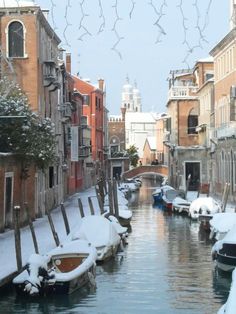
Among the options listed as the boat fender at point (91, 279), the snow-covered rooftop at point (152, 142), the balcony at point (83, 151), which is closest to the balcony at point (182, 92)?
the balcony at point (83, 151)

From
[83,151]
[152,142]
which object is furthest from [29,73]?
[152,142]

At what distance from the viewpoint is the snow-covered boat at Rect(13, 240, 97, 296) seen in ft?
→ 30.5

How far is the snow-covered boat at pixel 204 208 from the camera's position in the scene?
65.8 ft

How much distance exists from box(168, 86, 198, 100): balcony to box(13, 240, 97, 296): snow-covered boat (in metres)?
27.1

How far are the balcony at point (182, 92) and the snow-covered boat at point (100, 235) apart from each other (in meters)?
23.6

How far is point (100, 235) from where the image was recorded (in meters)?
13.5

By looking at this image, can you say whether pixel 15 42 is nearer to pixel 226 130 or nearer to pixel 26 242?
pixel 26 242

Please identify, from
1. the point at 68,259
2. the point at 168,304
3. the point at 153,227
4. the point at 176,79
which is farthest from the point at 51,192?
the point at 176,79

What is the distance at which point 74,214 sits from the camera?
2080 centimetres

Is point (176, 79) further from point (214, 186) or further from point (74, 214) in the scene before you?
point (74, 214)

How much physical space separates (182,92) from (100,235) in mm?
25124

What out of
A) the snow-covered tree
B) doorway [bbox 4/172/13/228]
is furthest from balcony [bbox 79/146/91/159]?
doorway [bbox 4/172/13/228]

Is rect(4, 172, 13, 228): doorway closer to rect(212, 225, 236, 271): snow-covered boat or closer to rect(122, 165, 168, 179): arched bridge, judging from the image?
rect(212, 225, 236, 271): snow-covered boat

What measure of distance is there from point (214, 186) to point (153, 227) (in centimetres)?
1134
